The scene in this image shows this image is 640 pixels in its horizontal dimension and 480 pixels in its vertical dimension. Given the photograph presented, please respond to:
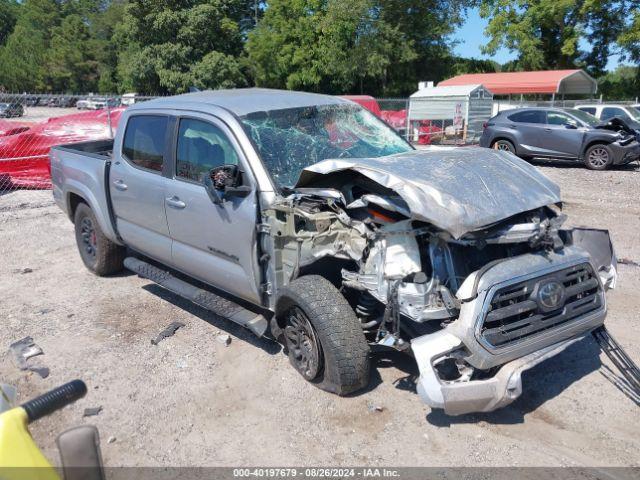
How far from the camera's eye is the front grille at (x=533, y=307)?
317 cm

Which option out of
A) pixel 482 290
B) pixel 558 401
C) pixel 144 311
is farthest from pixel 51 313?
pixel 558 401

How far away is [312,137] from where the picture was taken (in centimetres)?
447

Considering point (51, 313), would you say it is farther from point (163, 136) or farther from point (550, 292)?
point (550, 292)

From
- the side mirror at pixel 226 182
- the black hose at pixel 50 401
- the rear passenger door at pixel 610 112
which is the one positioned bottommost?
the rear passenger door at pixel 610 112

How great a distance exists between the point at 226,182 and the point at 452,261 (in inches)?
64.0

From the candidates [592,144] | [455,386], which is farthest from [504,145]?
[455,386]

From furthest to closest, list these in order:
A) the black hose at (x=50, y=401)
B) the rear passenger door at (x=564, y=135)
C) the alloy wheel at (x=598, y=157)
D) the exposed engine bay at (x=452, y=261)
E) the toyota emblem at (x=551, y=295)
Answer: the rear passenger door at (x=564, y=135) → the alloy wheel at (x=598, y=157) → the toyota emblem at (x=551, y=295) → the exposed engine bay at (x=452, y=261) → the black hose at (x=50, y=401)

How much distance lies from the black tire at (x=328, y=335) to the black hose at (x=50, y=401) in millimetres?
1889

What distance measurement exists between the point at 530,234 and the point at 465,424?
4.02ft

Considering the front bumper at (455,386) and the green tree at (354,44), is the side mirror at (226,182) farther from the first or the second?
the green tree at (354,44)

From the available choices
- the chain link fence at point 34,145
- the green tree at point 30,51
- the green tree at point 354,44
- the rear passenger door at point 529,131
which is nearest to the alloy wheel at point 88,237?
the chain link fence at point 34,145

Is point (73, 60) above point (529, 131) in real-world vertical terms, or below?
above

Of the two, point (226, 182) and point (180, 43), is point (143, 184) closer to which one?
point (226, 182)

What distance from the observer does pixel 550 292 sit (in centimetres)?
330
